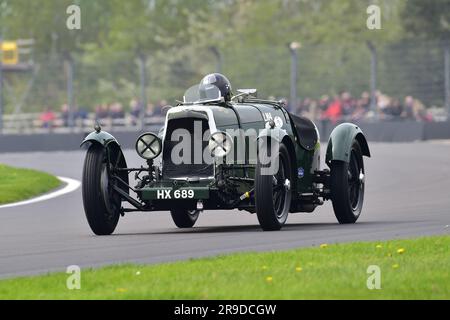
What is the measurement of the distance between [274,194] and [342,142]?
1.50 meters

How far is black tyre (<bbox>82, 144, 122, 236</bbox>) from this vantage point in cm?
1485

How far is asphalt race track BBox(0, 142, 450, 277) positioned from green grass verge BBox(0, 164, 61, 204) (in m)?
0.67

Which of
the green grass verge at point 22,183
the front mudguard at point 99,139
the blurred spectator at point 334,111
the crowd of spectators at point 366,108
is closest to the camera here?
the front mudguard at point 99,139

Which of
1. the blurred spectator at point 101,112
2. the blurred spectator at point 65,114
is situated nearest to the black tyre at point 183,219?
the blurred spectator at point 65,114

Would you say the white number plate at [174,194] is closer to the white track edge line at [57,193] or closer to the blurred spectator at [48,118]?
the white track edge line at [57,193]

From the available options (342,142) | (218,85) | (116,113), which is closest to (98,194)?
(218,85)

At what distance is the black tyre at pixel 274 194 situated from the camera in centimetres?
1432

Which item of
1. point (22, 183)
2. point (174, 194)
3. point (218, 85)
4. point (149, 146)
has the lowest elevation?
point (22, 183)

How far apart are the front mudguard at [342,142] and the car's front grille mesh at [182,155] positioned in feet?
4.79

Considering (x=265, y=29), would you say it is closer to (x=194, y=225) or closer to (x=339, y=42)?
(x=339, y=42)

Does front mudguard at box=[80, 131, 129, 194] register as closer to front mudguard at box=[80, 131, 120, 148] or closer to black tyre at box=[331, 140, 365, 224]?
front mudguard at box=[80, 131, 120, 148]

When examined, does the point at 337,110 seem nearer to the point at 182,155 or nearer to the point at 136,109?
the point at 136,109

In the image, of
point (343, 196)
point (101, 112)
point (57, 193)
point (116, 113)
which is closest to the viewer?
point (343, 196)

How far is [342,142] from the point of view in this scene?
16.0 metres
